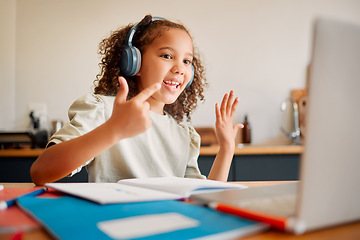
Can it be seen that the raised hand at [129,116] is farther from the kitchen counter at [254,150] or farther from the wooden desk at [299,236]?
the kitchen counter at [254,150]

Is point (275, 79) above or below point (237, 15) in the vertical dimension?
below

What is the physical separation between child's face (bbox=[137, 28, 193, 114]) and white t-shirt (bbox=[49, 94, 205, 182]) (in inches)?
5.5

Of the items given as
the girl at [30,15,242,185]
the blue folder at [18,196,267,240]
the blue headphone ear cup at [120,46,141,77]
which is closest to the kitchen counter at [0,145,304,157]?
the girl at [30,15,242,185]

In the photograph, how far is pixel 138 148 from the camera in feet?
4.00

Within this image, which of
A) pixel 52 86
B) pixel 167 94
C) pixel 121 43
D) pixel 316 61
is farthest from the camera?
pixel 52 86

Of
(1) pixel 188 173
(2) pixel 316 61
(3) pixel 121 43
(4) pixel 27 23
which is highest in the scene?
(4) pixel 27 23

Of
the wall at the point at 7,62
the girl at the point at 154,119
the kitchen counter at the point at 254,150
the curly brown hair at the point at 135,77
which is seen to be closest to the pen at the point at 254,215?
the girl at the point at 154,119

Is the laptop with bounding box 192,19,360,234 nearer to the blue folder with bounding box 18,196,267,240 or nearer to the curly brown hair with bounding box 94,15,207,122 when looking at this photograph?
the blue folder with bounding box 18,196,267,240

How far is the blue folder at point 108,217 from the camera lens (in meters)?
0.34

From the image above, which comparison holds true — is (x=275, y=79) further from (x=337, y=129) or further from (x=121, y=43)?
(x=337, y=129)

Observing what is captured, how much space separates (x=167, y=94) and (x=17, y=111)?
1.82 metres

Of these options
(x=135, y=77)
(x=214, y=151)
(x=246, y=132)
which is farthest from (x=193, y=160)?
(x=246, y=132)

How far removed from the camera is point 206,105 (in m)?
2.67

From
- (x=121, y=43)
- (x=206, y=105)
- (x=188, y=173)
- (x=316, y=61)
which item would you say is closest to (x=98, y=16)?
(x=206, y=105)
